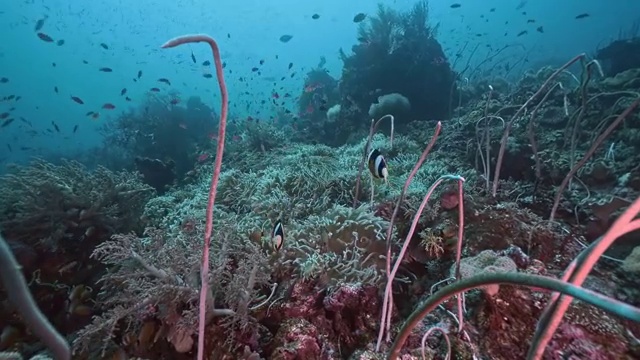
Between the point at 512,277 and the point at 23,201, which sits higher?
the point at 23,201

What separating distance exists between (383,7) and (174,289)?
553 inches

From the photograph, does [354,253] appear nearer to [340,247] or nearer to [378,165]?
[340,247]

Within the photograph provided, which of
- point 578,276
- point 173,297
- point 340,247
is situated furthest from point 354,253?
point 578,276

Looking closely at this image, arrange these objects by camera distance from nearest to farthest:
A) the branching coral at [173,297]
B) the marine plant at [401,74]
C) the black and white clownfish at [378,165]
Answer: the branching coral at [173,297]
the black and white clownfish at [378,165]
the marine plant at [401,74]

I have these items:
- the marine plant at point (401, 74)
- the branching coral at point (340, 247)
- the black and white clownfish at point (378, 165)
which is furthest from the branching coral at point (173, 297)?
the marine plant at point (401, 74)

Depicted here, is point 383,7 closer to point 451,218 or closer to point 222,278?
point 451,218

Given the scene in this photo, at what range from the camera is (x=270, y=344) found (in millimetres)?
2656

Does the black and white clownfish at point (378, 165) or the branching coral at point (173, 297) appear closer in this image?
the branching coral at point (173, 297)

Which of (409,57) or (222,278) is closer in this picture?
(222,278)

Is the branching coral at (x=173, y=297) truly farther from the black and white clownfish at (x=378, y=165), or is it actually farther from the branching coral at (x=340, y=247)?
the black and white clownfish at (x=378, y=165)

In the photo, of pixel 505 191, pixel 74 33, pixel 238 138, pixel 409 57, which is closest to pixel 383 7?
pixel 409 57

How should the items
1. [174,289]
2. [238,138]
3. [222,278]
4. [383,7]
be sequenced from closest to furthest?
[174,289]
[222,278]
[238,138]
[383,7]

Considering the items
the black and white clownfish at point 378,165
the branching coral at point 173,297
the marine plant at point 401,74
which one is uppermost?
the marine plant at point 401,74

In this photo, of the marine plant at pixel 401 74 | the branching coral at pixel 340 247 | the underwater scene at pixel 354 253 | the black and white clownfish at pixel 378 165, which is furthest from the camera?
the marine plant at pixel 401 74
